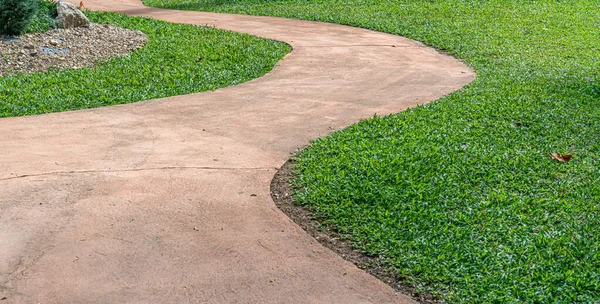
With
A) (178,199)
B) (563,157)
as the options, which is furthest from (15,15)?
(563,157)

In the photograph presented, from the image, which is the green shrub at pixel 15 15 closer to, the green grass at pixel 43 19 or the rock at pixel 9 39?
the rock at pixel 9 39

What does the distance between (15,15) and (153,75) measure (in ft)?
8.39

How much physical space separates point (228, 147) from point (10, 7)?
5.43m

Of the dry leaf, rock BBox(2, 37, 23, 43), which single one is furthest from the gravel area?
the dry leaf

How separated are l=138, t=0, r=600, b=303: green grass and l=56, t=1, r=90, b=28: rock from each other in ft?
20.0

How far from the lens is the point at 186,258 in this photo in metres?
4.70

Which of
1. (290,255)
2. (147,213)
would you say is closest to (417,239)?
(290,255)

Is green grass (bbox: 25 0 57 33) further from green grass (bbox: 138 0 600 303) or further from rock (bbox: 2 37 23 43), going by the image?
green grass (bbox: 138 0 600 303)

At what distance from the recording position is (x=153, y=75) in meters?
9.57

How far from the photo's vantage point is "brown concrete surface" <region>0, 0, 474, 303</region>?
4391 mm

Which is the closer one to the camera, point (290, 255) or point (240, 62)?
point (290, 255)

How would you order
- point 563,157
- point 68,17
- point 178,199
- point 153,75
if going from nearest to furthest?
point 178,199, point 563,157, point 153,75, point 68,17

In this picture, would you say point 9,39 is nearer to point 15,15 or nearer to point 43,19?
point 15,15

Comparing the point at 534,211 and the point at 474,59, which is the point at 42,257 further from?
the point at 474,59
